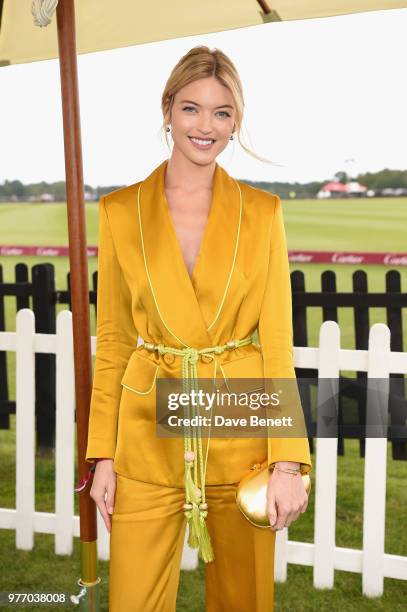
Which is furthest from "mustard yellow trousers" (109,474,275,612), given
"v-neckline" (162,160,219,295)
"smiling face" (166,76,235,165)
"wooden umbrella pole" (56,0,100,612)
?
"smiling face" (166,76,235,165)

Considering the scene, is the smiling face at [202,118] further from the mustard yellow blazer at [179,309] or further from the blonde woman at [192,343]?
the mustard yellow blazer at [179,309]

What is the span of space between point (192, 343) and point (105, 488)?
0.43 m

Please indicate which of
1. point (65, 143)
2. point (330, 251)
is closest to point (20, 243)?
point (330, 251)

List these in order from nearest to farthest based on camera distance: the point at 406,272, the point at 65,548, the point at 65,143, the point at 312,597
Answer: the point at 65,143 → the point at 312,597 → the point at 65,548 → the point at 406,272

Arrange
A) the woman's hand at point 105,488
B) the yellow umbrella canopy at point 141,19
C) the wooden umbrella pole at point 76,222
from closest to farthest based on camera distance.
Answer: the woman's hand at point 105,488
the wooden umbrella pole at point 76,222
the yellow umbrella canopy at point 141,19

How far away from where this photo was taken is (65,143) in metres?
2.16

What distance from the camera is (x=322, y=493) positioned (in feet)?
11.3

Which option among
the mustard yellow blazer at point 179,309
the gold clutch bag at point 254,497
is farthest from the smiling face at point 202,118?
the gold clutch bag at point 254,497

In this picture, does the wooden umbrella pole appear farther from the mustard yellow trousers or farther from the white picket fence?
the white picket fence

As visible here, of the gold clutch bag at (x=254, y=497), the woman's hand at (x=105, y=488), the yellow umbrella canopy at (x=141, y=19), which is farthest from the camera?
the yellow umbrella canopy at (x=141, y=19)

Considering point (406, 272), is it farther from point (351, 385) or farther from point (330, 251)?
point (351, 385)

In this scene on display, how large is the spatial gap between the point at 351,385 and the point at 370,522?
2189 millimetres

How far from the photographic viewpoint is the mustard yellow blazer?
1.87m

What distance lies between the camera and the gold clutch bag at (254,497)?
1788 mm
